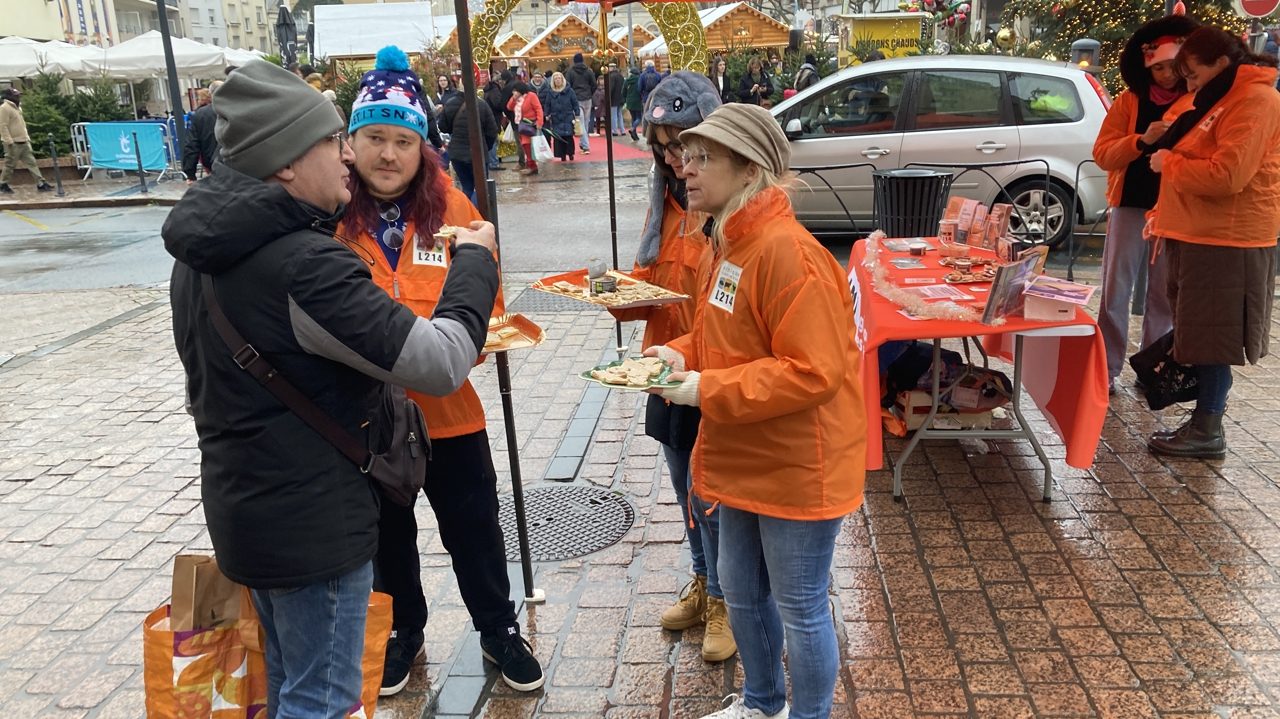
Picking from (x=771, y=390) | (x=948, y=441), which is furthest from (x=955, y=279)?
(x=771, y=390)

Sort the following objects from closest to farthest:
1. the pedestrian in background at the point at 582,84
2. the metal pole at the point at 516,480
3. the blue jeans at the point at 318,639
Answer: the blue jeans at the point at 318,639 < the metal pole at the point at 516,480 < the pedestrian in background at the point at 582,84

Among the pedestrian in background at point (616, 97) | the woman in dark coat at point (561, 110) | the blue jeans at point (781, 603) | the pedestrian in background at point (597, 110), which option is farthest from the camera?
the pedestrian in background at point (597, 110)

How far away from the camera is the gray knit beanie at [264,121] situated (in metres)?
1.98

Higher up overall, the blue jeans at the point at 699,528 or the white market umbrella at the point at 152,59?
the white market umbrella at the point at 152,59

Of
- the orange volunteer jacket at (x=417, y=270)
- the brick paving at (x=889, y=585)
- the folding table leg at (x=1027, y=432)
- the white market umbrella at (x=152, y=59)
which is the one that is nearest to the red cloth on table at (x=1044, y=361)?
the folding table leg at (x=1027, y=432)

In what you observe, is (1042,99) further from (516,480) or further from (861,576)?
(516,480)

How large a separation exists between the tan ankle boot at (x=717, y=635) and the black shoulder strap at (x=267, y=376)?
168 centimetres

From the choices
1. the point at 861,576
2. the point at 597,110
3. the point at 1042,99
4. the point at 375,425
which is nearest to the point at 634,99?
the point at 597,110

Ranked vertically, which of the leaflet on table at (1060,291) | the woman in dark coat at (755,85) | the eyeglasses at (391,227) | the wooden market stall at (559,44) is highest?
the wooden market stall at (559,44)

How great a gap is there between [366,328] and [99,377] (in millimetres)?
5872

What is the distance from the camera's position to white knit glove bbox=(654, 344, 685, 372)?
2.54 m

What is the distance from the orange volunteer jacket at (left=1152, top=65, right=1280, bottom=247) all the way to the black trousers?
3566mm

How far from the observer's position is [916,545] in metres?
4.00

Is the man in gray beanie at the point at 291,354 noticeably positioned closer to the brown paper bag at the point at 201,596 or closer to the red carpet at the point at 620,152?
the brown paper bag at the point at 201,596
